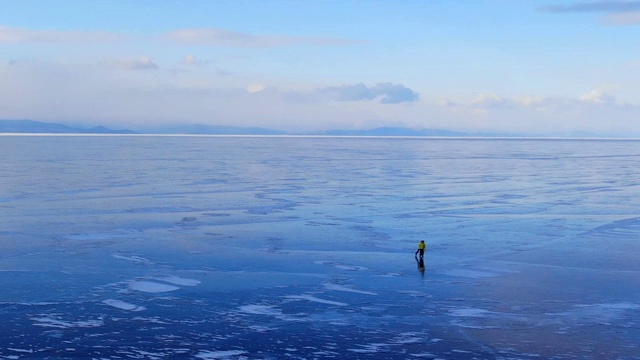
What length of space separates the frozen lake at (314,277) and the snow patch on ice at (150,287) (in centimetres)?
4

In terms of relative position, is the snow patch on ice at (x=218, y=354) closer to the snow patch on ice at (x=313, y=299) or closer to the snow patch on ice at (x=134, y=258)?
the snow patch on ice at (x=313, y=299)

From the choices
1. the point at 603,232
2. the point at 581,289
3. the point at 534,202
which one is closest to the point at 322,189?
the point at 534,202

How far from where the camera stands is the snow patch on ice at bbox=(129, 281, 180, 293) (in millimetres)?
13010

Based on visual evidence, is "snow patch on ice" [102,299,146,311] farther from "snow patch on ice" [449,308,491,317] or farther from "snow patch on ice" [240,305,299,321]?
"snow patch on ice" [449,308,491,317]

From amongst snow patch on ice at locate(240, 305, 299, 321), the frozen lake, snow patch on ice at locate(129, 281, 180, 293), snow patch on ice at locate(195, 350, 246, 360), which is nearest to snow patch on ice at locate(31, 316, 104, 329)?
the frozen lake

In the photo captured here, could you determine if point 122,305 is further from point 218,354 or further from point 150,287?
point 218,354

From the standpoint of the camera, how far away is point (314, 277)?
562 inches

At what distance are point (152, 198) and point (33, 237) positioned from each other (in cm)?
895

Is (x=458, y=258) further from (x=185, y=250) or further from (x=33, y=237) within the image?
Result: (x=33, y=237)

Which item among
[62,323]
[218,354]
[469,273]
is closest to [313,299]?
[218,354]

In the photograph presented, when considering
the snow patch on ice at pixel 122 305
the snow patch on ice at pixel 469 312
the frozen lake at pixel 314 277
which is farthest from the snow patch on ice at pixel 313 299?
the snow patch on ice at pixel 122 305

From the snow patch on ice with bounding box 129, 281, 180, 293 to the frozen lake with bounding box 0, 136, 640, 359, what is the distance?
0.04 metres

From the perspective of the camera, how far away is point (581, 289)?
13453 mm

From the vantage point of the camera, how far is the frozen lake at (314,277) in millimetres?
10258
